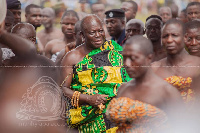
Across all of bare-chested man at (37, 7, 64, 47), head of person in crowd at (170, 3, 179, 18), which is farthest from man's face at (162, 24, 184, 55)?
bare-chested man at (37, 7, 64, 47)

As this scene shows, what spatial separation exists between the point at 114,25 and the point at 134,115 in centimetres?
275

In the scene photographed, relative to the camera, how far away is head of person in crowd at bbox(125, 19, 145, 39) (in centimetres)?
523

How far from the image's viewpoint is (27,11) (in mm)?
5883

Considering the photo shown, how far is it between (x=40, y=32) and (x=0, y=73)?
397 cm

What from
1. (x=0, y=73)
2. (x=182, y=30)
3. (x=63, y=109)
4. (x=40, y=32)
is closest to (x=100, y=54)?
(x=63, y=109)

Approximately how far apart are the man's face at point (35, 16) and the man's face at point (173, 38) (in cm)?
273

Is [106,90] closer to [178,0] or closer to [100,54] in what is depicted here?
[100,54]

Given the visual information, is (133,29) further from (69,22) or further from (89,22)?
(69,22)

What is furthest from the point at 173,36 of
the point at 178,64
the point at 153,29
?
the point at 153,29

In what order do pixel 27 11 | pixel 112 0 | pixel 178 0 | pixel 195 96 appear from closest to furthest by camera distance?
1. pixel 195 96
2. pixel 112 0
3. pixel 178 0
4. pixel 27 11

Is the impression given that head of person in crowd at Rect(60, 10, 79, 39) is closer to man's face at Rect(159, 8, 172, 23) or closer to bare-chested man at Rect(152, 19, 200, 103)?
man's face at Rect(159, 8, 172, 23)

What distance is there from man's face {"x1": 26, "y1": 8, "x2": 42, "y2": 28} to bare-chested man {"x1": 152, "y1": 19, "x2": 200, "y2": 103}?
105 inches

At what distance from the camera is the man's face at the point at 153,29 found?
456 centimetres

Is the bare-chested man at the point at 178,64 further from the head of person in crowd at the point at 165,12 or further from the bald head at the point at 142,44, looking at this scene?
the head of person in crowd at the point at 165,12
